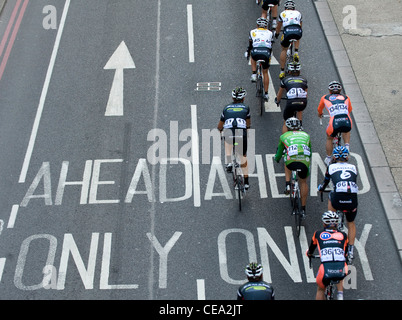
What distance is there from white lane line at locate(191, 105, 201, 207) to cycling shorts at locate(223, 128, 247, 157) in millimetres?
1406

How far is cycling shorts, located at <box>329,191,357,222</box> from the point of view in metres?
12.2

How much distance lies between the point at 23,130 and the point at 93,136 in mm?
1787

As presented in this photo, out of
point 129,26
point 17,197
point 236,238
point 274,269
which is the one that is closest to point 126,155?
point 17,197

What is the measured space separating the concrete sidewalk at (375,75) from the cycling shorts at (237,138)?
3.14 metres

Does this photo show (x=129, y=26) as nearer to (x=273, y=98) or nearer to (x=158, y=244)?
(x=273, y=98)

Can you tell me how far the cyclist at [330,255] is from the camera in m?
10.9

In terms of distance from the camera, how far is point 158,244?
1322 centimetres

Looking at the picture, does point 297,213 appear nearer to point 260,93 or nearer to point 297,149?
point 297,149

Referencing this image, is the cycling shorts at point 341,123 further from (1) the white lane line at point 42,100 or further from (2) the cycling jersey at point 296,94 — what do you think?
(1) the white lane line at point 42,100

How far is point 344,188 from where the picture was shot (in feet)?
39.8

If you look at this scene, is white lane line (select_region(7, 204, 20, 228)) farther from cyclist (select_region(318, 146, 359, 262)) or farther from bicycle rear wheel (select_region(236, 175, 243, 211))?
cyclist (select_region(318, 146, 359, 262))

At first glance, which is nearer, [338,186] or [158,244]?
[338,186]

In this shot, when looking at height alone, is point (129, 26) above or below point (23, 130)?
above
